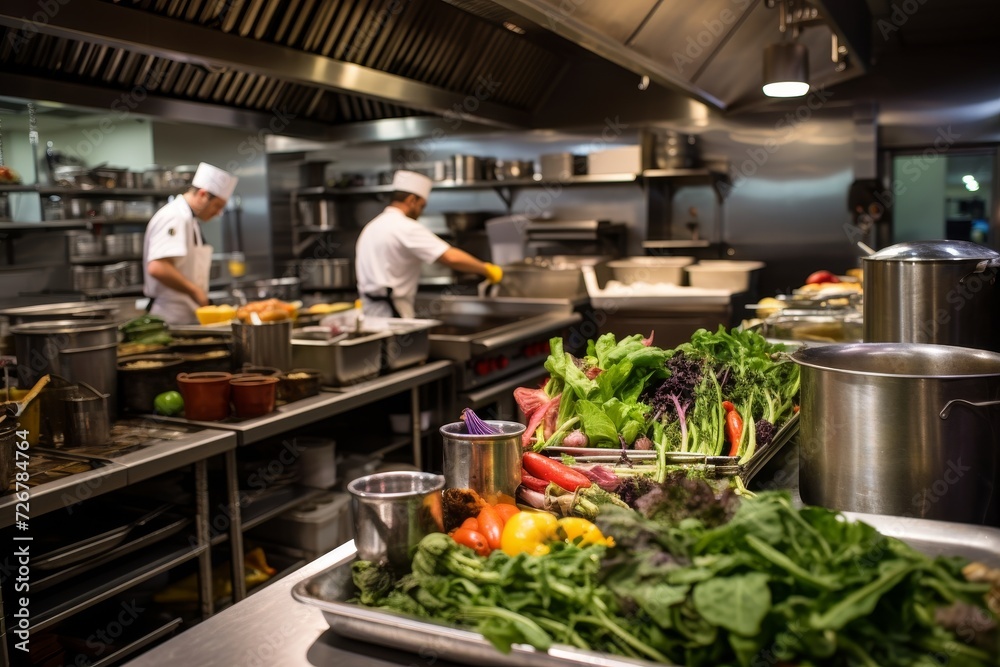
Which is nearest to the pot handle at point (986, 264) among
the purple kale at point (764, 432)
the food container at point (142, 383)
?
the purple kale at point (764, 432)

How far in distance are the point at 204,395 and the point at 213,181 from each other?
7.48 feet

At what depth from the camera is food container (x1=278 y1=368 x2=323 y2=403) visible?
3.26 meters

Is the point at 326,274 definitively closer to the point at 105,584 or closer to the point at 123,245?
the point at 123,245

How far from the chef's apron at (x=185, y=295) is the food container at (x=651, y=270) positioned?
9.57 feet

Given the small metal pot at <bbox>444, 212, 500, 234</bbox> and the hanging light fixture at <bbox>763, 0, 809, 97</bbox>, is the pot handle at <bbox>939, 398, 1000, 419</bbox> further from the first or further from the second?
the small metal pot at <bbox>444, 212, 500, 234</bbox>

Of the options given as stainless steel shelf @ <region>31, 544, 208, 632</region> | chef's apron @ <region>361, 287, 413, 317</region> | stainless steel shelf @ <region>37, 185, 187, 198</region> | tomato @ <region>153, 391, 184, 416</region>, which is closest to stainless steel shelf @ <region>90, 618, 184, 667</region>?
stainless steel shelf @ <region>31, 544, 208, 632</region>

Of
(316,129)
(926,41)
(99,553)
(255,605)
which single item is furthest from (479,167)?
(255,605)

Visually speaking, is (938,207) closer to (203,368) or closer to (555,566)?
(203,368)

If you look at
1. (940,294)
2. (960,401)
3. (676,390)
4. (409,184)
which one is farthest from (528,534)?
(409,184)

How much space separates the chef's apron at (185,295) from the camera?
4793mm

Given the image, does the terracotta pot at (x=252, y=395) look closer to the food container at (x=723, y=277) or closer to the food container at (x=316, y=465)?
the food container at (x=316, y=465)

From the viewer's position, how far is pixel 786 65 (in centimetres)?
402

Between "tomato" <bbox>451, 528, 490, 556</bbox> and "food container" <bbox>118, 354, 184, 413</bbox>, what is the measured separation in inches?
82.3

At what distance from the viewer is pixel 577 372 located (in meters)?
2.02
